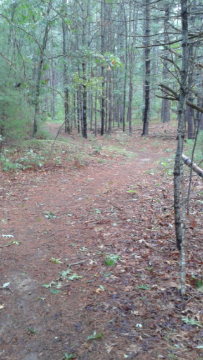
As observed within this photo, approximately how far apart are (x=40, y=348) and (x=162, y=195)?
5.41 meters

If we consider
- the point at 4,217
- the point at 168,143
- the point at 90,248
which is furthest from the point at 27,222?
the point at 168,143

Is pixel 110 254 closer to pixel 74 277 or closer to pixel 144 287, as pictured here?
pixel 74 277

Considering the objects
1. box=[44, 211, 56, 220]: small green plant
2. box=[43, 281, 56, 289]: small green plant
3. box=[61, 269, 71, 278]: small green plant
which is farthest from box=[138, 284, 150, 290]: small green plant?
box=[44, 211, 56, 220]: small green plant

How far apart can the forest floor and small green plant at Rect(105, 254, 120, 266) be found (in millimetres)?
22

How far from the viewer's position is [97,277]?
12.7ft

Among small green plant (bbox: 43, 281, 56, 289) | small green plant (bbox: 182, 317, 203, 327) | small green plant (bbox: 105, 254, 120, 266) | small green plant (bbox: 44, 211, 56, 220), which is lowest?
small green plant (bbox: 43, 281, 56, 289)

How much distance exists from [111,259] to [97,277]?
1.56ft

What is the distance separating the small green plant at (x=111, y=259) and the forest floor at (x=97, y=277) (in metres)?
0.02

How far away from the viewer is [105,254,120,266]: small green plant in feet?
13.7

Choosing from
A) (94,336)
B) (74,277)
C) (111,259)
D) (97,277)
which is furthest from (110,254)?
(94,336)

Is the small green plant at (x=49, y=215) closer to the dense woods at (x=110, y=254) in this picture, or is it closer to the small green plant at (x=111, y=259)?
the dense woods at (x=110, y=254)

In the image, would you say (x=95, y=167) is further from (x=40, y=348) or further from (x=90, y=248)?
(x=40, y=348)

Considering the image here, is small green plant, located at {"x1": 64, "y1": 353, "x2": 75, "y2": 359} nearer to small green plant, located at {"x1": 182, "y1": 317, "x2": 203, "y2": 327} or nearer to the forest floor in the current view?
the forest floor

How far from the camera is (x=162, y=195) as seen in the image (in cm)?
739
